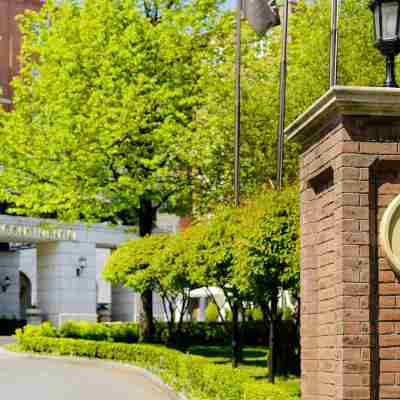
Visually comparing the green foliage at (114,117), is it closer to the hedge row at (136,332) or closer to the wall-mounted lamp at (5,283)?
the hedge row at (136,332)

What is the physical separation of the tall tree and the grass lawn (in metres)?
2.08

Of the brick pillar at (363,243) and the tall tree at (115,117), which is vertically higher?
the tall tree at (115,117)

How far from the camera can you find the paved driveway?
19.4m

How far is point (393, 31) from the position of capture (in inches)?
342

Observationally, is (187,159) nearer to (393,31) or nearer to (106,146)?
(106,146)

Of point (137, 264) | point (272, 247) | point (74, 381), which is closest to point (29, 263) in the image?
point (137, 264)

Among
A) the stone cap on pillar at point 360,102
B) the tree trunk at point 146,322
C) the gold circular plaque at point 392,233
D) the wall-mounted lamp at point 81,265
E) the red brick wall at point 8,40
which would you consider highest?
the red brick wall at point 8,40

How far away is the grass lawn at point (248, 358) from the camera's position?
20.3 meters

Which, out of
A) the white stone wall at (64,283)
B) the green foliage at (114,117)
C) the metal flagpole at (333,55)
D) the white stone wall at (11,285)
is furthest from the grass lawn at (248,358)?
the white stone wall at (11,285)

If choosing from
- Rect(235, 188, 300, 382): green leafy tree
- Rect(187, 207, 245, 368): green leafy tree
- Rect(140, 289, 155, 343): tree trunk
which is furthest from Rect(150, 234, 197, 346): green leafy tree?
Rect(235, 188, 300, 382): green leafy tree

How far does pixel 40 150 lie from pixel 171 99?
4.32 meters

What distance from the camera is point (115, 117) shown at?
3086 cm

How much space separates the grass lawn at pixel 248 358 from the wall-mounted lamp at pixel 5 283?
20.3 m

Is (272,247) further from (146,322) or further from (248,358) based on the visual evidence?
(146,322)
